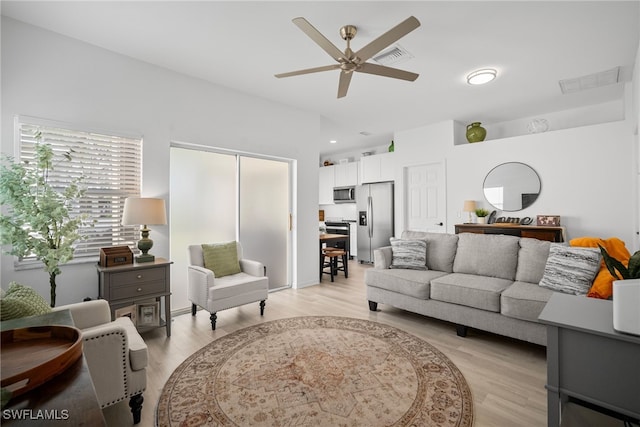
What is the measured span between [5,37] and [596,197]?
265 inches

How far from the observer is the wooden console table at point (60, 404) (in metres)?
0.62

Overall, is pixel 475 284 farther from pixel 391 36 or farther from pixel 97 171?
pixel 97 171

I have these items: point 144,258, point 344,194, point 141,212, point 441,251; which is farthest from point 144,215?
point 344,194

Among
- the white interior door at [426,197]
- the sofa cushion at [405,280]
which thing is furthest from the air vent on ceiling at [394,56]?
the white interior door at [426,197]

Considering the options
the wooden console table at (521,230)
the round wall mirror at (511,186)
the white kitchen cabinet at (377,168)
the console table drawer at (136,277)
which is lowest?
the console table drawer at (136,277)

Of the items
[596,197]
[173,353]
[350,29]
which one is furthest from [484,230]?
[173,353]

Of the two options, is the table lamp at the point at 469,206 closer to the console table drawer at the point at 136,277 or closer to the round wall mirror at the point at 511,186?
the round wall mirror at the point at 511,186

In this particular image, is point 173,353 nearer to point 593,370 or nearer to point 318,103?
point 593,370

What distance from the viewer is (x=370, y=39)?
108 inches

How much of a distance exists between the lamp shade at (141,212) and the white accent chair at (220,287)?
68 centimetres

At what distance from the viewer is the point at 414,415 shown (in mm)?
1749

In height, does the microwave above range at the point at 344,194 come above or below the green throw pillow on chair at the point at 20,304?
above

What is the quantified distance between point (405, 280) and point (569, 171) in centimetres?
322

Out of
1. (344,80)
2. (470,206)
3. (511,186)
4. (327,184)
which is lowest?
(470,206)
